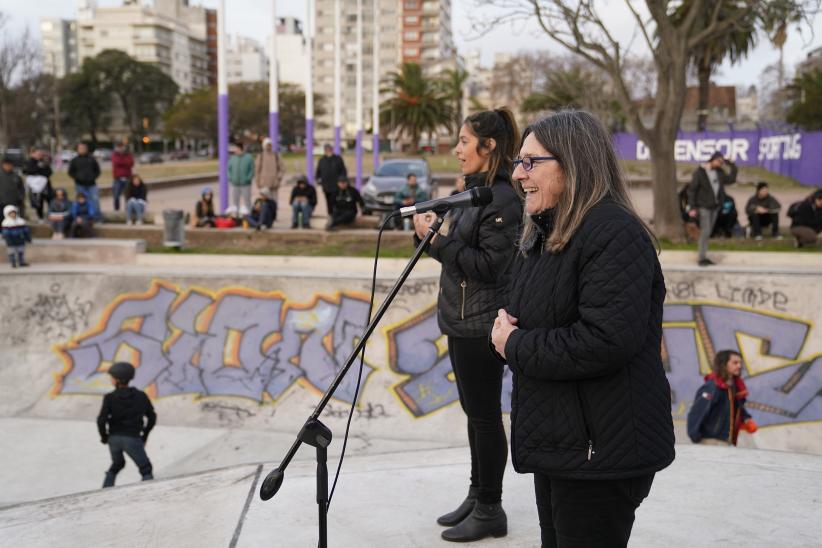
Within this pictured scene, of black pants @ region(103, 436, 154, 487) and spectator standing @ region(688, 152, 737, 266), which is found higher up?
spectator standing @ region(688, 152, 737, 266)

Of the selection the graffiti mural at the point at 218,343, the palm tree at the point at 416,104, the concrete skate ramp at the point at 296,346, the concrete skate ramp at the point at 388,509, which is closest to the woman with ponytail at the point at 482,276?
the concrete skate ramp at the point at 388,509

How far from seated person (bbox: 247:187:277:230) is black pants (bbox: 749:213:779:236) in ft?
29.3

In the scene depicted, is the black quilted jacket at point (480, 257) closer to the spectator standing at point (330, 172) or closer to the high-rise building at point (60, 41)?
the spectator standing at point (330, 172)

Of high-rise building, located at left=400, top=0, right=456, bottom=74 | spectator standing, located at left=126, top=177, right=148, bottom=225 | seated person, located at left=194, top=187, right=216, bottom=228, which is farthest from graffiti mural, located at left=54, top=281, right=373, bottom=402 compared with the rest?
high-rise building, located at left=400, top=0, right=456, bottom=74

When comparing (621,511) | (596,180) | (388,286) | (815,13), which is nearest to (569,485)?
(621,511)

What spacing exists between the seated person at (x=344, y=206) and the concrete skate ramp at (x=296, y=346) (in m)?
4.85

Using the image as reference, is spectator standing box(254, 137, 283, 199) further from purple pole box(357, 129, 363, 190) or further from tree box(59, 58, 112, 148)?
tree box(59, 58, 112, 148)

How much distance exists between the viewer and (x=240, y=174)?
639 inches

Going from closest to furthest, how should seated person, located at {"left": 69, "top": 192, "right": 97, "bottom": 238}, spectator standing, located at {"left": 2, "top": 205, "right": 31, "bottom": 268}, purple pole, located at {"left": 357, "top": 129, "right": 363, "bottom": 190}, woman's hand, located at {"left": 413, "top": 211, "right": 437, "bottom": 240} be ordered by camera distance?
woman's hand, located at {"left": 413, "top": 211, "right": 437, "bottom": 240} → spectator standing, located at {"left": 2, "top": 205, "right": 31, "bottom": 268} → seated person, located at {"left": 69, "top": 192, "right": 97, "bottom": 238} → purple pole, located at {"left": 357, "top": 129, "right": 363, "bottom": 190}

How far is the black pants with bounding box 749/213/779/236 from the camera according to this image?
14.5 metres

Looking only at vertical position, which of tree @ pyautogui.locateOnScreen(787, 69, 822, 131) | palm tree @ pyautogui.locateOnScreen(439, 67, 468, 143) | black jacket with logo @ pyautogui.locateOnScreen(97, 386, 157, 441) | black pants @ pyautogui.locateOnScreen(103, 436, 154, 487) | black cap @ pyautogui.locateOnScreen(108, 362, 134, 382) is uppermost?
palm tree @ pyautogui.locateOnScreen(439, 67, 468, 143)

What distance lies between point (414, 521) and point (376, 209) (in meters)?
13.8

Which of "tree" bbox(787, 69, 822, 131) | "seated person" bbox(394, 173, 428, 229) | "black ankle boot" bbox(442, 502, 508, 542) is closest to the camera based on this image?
"black ankle boot" bbox(442, 502, 508, 542)

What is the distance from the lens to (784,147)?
110 feet
